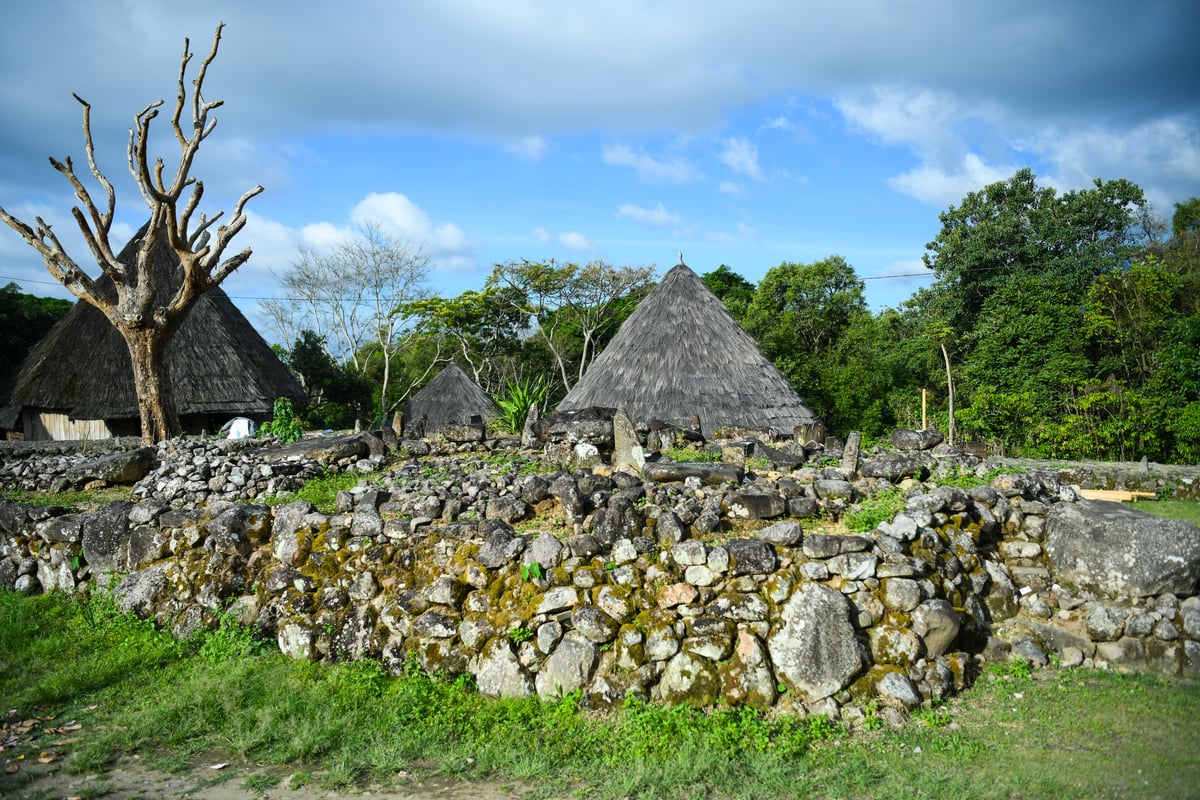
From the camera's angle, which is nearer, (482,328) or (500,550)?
(500,550)

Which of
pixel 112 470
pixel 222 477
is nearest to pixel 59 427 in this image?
pixel 112 470

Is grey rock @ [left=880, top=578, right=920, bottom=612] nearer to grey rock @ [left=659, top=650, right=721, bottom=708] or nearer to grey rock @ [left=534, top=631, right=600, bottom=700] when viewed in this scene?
grey rock @ [left=659, top=650, right=721, bottom=708]

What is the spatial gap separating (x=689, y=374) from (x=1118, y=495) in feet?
21.4

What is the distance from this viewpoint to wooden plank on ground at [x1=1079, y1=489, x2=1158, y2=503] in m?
10.6

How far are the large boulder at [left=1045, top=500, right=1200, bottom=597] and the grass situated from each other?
74cm

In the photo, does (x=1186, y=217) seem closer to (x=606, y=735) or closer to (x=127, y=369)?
(x=606, y=735)

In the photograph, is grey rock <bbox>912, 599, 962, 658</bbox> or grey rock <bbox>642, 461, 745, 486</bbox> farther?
grey rock <bbox>642, 461, 745, 486</bbox>

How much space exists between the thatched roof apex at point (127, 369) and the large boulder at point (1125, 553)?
17462 millimetres

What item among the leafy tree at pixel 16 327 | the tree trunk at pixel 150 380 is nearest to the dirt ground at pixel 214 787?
the tree trunk at pixel 150 380

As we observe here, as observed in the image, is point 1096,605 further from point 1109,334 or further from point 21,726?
point 1109,334

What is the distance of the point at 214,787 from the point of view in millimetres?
4227

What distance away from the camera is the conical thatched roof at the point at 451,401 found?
22.6m

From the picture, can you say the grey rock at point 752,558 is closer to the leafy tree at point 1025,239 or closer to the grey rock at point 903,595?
the grey rock at point 903,595

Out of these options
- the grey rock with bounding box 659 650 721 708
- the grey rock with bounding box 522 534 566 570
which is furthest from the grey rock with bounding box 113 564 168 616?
the grey rock with bounding box 659 650 721 708
